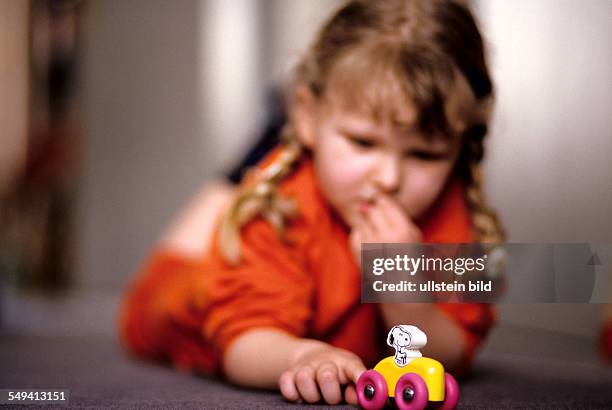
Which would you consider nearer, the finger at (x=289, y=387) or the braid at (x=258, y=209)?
the finger at (x=289, y=387)

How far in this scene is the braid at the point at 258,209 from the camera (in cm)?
56

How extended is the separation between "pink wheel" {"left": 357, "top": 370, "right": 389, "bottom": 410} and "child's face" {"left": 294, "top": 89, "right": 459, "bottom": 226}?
5.5 inches

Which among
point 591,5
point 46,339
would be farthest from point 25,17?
point 591,5

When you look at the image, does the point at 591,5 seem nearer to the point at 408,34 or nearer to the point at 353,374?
the point at 408,34

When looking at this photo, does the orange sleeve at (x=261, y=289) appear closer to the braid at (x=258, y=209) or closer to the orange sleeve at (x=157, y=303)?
the braid at (x=258, y=209)

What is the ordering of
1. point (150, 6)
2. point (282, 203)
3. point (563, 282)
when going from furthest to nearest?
point (150, 6) → point (282, 203) → point (563, 282)

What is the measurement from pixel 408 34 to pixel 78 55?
2.33 m

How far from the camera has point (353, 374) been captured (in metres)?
0.40

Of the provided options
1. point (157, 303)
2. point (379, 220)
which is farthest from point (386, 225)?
point (157, 303)

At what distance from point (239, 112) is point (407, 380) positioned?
5.58 ft

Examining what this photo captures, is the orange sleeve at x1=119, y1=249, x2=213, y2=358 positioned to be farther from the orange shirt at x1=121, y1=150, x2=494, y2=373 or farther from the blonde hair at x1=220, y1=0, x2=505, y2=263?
the blonde hair at x1=220, y1=0, x2=505, y2=263

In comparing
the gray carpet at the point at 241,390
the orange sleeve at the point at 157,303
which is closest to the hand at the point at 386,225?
the gray carpet at the point at 241,390

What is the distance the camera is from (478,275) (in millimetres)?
398

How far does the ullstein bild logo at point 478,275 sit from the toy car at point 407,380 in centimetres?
3
